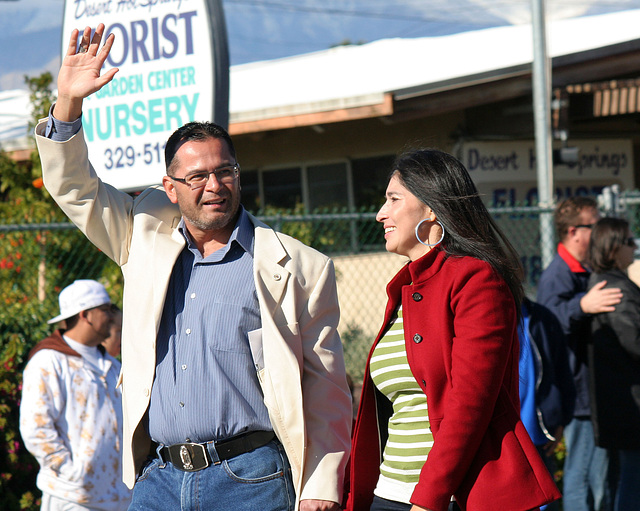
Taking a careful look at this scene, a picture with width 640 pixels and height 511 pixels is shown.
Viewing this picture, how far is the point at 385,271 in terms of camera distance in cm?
1108

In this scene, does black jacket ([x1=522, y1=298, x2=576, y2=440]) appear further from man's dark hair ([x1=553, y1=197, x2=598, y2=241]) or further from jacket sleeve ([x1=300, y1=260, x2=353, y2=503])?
→ jacket sleeve ([x1=300, y1=260, x2=353, y2=503])

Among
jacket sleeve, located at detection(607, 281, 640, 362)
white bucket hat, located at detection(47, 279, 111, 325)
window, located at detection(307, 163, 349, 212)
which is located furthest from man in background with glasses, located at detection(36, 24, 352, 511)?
window, located at detection(307, 163, 349, 212)

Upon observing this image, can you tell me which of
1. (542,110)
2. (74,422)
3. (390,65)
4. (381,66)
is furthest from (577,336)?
(381,66)

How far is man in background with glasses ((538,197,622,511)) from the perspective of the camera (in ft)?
17.8

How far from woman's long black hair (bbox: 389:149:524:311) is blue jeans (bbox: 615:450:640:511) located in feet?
9.04

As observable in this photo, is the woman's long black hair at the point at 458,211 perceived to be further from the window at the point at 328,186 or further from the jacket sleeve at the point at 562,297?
the window at the point at 328,186

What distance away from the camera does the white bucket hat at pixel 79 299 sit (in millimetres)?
4840

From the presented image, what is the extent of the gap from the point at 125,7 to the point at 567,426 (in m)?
3.71

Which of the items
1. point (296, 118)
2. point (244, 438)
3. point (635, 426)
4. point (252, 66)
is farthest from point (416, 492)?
point (252, 66)

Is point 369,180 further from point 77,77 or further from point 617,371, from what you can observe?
point 77,77

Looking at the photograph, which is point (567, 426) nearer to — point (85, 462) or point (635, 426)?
point (635, 426)

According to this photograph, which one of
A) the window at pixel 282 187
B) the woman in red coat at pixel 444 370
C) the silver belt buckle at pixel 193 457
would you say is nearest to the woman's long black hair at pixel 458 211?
the woman in red coat at pixel 444 370

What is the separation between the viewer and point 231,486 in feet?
10.0

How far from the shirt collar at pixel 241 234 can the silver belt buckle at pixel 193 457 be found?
728 millimetres
